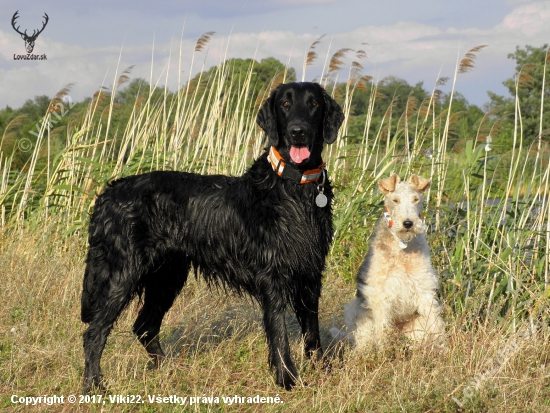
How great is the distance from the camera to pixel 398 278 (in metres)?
4.42

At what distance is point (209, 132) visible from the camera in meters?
7.46

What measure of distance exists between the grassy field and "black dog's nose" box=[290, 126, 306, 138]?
1.56 meters

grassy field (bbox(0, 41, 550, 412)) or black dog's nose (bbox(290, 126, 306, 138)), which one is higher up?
black dog's nose (bbox(290, 126, 306, 138))

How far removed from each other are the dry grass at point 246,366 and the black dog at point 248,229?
241 mm

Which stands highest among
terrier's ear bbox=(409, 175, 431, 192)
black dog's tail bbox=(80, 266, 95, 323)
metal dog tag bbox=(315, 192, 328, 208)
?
terrier's ear bbox=(409, 175, 431, 192)

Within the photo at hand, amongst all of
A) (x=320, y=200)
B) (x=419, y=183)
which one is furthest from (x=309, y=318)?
(x=419, y=183)

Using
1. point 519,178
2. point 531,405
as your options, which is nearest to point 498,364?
point 531,405

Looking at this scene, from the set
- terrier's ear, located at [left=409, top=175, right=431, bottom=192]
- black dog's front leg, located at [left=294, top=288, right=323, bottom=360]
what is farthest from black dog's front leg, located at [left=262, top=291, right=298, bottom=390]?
terrier's ear, located at [left=409, top=175, right=431, bottom=192]

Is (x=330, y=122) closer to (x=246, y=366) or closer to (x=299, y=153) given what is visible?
(x=299, y=153)

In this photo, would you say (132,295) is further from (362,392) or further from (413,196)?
(413,196)

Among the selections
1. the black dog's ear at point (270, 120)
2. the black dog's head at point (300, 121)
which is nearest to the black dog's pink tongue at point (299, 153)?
the black dog's head at point (300, 121)

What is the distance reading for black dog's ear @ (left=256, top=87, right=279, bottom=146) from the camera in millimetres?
3996

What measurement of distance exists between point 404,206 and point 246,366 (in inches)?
63.9

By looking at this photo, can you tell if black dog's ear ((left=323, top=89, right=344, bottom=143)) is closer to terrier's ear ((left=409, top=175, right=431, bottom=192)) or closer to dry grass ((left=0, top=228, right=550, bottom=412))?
terrier's ear ((left=409, top=175, right=431, bottom=192))
